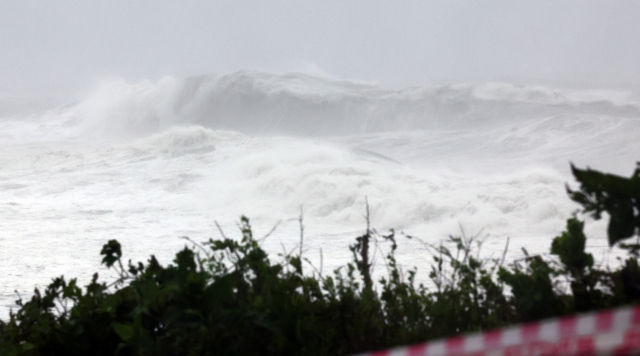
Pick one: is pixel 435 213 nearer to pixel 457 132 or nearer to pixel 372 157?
pixel 372 157

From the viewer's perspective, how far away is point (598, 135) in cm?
1524

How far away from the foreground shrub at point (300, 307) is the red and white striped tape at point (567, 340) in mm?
425

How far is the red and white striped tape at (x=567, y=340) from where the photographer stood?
69 centimetres

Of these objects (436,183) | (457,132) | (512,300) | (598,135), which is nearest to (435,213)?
(436,183)

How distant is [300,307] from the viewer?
1.47m

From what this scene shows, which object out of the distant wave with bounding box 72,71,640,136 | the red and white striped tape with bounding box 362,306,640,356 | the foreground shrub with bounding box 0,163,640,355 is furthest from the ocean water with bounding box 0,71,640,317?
the red and white striped tape with bounding box 362,306,640,356

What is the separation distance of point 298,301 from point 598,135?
15.6 meters

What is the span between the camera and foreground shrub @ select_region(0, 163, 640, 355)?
4.42 feet

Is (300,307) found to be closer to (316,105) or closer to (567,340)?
(567,340)

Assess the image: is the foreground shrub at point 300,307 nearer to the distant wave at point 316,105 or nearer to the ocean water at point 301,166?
the ocean water at point 301,166

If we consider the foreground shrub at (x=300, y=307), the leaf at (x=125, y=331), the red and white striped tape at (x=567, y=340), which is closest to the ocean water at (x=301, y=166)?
the foreground shrub at (x=300, y=307)

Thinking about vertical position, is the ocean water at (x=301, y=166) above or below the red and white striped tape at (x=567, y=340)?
above

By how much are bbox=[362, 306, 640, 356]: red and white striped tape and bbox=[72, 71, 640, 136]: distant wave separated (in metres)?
17.7

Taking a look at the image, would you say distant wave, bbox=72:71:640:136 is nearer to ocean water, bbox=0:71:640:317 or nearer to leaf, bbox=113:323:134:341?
ocean water, bbox=0:71:640:317
